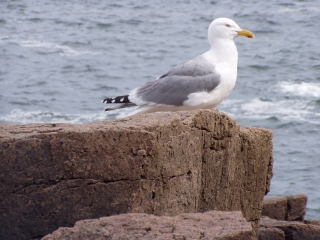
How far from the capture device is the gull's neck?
705 centimetres

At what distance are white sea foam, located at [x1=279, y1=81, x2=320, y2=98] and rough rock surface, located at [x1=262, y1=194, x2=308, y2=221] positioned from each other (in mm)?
9077

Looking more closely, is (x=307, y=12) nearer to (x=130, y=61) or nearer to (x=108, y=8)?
(x=108, y=8)

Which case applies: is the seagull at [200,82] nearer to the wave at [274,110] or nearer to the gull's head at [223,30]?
the gull's head at [223,30]

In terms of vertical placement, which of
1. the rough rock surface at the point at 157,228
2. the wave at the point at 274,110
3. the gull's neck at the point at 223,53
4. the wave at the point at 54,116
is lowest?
the wave at the point at 274,110

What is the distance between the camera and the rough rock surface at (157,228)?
3.61m

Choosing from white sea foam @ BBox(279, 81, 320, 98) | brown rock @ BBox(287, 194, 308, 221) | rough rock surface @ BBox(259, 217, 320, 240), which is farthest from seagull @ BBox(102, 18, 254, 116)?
white sea foam @ BBox(279, 81, 320, 98)

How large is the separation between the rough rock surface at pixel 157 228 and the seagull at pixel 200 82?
10.1ft

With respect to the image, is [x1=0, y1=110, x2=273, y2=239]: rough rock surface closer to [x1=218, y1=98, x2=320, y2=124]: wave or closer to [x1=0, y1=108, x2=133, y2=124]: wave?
[x1=0, y1=108, x2=133, y2=124]: wave

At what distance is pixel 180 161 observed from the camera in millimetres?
4570

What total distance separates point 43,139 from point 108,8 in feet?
92.1

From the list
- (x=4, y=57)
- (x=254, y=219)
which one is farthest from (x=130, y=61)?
(x=254, y=219)

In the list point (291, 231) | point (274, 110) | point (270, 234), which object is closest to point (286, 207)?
point (291, 231)

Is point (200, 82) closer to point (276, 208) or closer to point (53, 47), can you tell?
point (276, 208)

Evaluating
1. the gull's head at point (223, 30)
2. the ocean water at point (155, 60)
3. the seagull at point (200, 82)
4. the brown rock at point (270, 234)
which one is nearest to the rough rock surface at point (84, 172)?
the brown rock at point (270, 234)
